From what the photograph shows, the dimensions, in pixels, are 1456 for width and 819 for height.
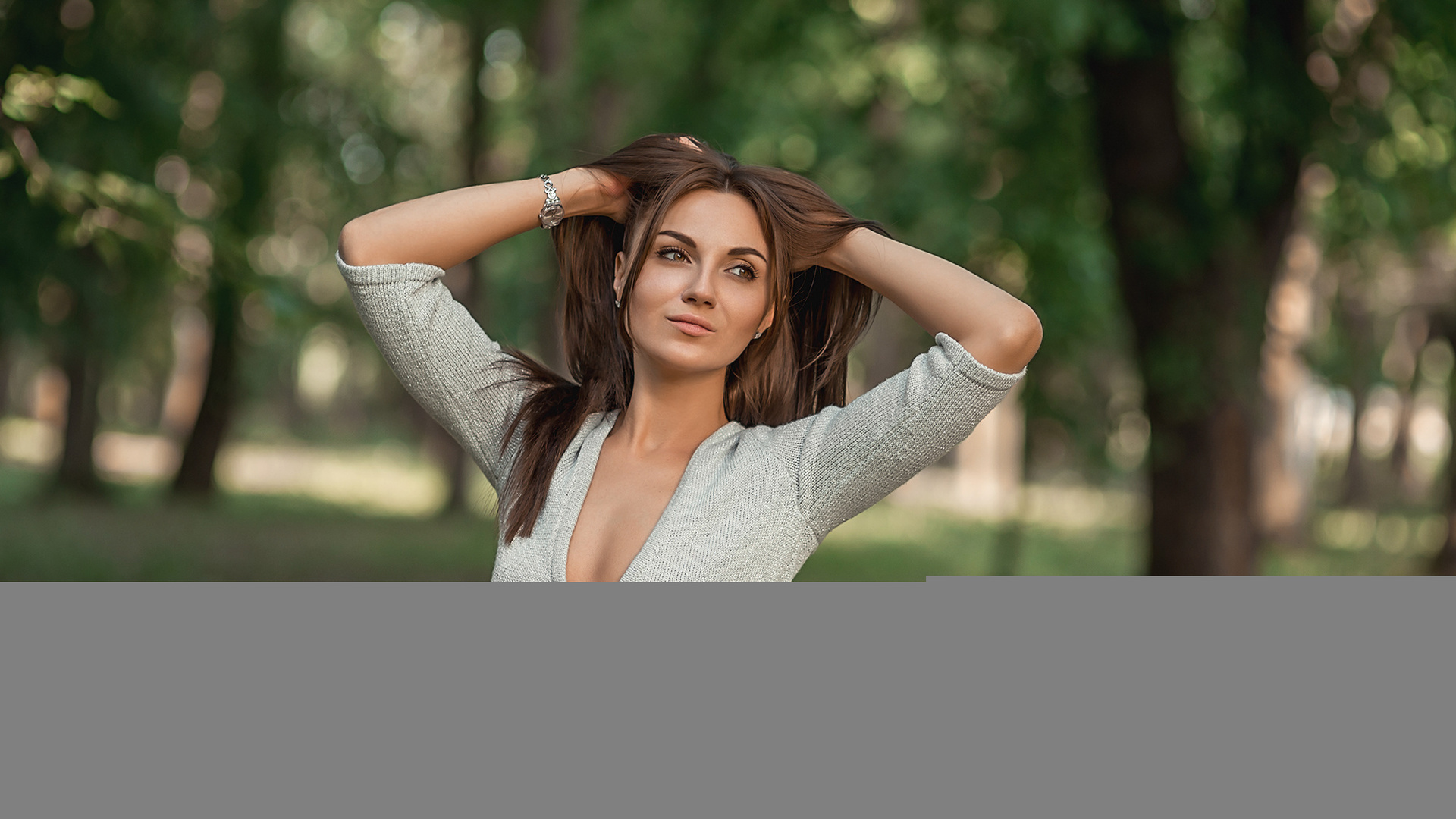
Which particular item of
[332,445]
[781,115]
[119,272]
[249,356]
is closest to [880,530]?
[781,115]

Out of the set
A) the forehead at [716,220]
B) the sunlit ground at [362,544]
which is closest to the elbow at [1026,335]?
the forehead at [716,220]

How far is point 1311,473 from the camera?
20.1 metres

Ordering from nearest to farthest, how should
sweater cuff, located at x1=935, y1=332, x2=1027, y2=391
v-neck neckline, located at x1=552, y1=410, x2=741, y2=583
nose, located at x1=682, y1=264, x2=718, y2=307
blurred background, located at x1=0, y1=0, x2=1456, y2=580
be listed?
1. sweater cuff, located at x1=935, y1=332, x2=1027, y2=391
2. v-neck neckline, located at x1=552, y1=410, x2=741, y2=583
3. nose, located at x1=682, y1=264, x2=718, y2=307
4. blurred background, located at x1=0, y1=0, x2=1456, y2=580

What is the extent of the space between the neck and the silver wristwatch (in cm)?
28

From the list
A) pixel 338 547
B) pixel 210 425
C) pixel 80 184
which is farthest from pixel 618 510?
pixel 210 425

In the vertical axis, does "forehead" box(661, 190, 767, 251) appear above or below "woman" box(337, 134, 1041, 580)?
above

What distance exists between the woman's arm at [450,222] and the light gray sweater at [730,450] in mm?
36

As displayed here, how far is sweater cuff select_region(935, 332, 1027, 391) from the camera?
180cm

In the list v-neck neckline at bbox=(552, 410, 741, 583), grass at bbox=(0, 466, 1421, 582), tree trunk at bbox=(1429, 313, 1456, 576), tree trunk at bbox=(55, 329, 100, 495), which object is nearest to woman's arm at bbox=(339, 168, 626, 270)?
v-neck neckline at bbox=(552, 410, 741, 583)

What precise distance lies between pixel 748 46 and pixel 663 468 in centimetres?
683

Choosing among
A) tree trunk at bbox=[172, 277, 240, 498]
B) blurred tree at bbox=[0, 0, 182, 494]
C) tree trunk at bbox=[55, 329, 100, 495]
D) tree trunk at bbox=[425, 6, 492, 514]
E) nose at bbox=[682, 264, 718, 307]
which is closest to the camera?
nose at bbox=[682, 264, 718, 307]

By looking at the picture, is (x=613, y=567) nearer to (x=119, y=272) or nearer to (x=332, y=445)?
(x=119, y=272)

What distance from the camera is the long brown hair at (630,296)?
2.04 metres

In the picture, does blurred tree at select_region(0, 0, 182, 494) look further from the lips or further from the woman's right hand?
the lips
